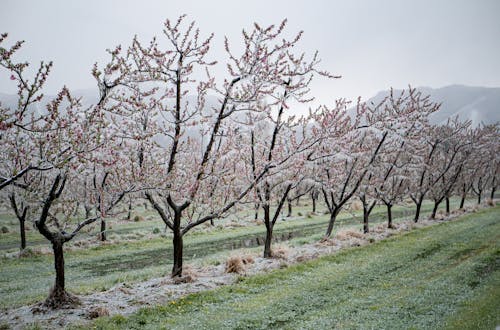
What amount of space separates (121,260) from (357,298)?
51.3ft

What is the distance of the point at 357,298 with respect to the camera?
36.4 feet

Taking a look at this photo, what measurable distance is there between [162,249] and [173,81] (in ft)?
53.1

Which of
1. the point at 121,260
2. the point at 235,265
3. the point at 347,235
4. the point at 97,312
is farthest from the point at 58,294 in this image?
the point at 347,235

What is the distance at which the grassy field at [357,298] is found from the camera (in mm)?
9062

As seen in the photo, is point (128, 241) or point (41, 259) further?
point (128, 241)

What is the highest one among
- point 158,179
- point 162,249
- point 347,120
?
point 347,120

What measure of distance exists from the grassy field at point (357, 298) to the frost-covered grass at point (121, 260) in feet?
15.6

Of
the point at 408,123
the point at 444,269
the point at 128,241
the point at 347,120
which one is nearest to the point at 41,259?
the point at 128,241

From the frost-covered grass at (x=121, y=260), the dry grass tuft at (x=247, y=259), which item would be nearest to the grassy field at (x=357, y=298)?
the dry grass tuft at (x=247, y=259)

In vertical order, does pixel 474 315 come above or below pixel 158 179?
below

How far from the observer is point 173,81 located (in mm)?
12266

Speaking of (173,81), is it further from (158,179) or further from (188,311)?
(188,311)

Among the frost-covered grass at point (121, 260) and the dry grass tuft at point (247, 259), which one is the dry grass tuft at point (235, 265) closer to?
the dry grass tuft at point (247, 259)

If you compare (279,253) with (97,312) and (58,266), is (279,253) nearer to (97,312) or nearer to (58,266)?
(97,312)
